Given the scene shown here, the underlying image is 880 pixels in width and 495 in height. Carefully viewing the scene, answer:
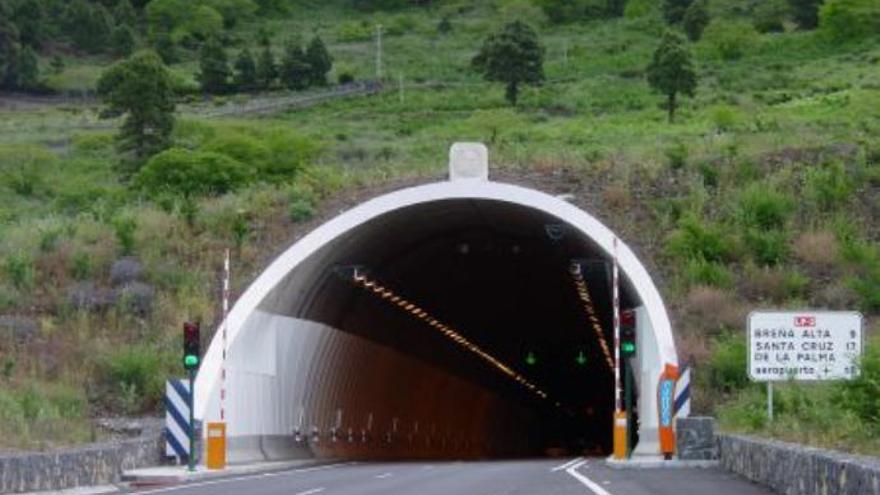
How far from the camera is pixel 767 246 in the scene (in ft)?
147

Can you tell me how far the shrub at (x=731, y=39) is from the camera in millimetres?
132750

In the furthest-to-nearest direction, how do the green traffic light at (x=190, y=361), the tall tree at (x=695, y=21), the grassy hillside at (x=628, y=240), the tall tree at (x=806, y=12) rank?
the tall tree at (x=806, y=12) < the tall tree at (x=695, y=21) < the grassy hillside at (x=628, y=240) < the green traffic light at (x=190, y=361)

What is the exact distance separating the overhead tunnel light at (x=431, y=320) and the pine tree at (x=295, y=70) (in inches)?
2072

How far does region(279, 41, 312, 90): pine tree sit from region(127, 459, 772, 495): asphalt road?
96020 mm

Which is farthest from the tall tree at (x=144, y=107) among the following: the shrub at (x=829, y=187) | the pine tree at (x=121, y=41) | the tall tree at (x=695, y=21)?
the pine tree at (x=121, y=41)

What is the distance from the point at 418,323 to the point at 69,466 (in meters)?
29.7

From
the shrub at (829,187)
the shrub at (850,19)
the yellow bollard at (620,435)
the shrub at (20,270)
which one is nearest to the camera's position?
the yellow bollard at (620,435)

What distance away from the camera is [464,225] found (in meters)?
48.2

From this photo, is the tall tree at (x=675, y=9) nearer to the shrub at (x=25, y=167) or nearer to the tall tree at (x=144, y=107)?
the shrub at (x=25, y=167)

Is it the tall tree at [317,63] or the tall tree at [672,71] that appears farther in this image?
the tall tree at [317,63]

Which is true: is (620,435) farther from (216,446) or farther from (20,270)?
(20,270)

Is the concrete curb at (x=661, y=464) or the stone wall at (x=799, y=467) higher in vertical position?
the stone wall at (x=799, y=467)

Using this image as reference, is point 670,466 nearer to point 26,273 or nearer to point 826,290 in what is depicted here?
point 826,290

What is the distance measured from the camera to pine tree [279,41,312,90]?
132m
